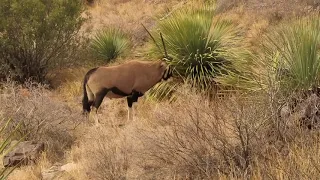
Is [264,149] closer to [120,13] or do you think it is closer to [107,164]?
[107,164]

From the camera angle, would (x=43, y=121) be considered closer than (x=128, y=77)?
Yes

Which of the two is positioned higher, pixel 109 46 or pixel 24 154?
pixel 109 46

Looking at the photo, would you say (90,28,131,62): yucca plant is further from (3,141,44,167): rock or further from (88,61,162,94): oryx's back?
(3,141,44,167): rock

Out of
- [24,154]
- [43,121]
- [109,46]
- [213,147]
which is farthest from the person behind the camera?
[109,46]

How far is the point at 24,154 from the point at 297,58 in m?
3.85

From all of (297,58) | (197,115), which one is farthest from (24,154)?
(297,58)

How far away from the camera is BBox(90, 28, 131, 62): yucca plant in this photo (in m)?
15.7

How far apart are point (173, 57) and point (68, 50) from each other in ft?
22.6

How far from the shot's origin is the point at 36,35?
14.2m

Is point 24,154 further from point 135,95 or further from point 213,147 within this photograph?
point 213,147

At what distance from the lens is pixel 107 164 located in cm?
552

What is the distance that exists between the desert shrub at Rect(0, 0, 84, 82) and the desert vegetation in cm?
8

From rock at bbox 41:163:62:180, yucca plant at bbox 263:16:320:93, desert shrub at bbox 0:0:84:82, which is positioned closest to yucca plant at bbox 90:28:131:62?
desert shrub at bbox 0:0:84:82

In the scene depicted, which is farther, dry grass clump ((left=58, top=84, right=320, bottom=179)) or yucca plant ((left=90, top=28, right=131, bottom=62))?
yucca plant ((left=90, top=28, right=131, bottom=62))
